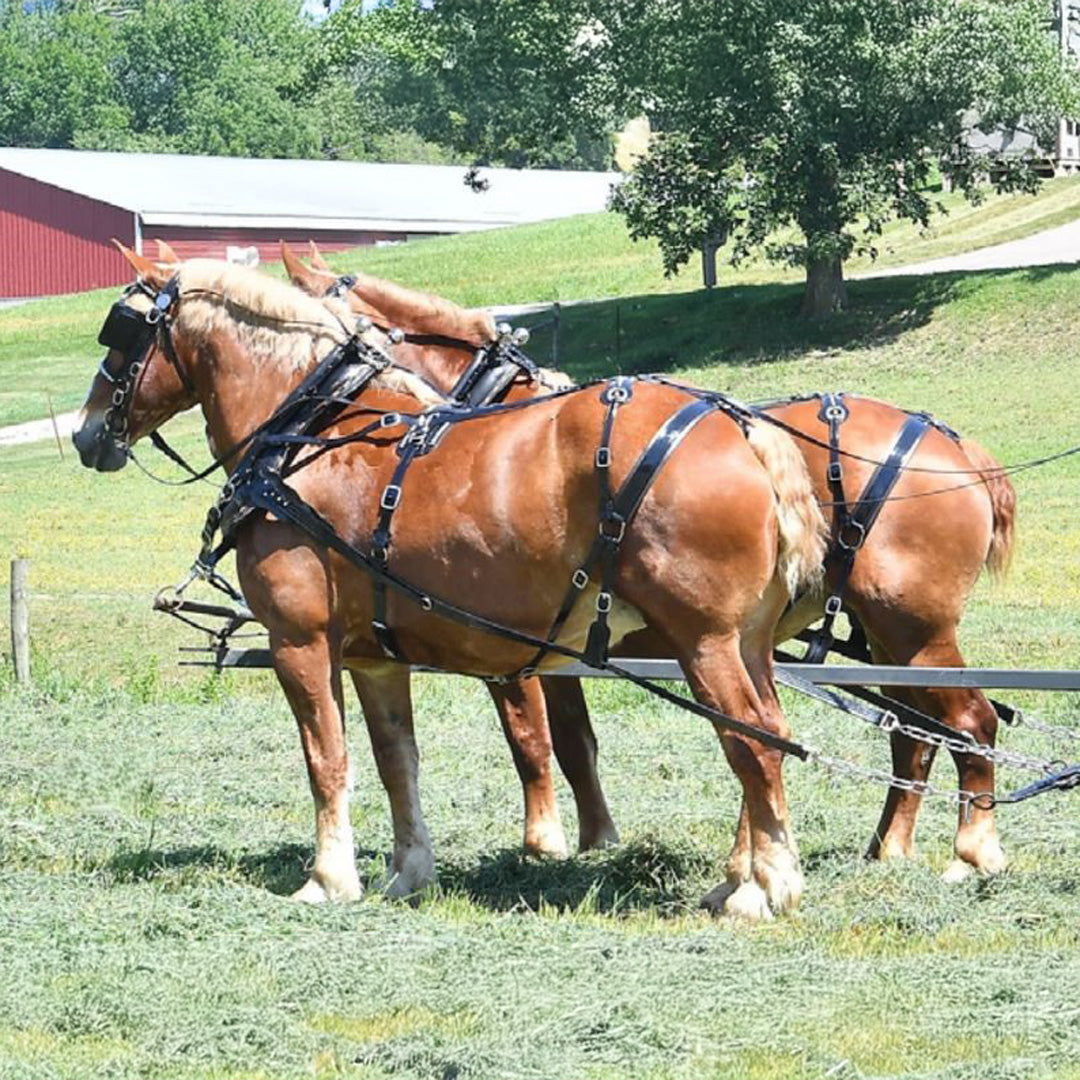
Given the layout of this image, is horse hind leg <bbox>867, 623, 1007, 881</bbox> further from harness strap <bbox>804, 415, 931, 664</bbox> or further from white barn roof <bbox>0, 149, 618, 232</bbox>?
white barn roof <bbox>0, 149, 618, 232</bbox>

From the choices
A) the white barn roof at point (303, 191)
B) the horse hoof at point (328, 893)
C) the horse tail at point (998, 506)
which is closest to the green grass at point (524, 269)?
the white barn roof at point (303, 191)

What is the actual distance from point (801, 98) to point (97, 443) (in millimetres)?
26086

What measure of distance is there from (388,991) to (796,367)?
28116 mm

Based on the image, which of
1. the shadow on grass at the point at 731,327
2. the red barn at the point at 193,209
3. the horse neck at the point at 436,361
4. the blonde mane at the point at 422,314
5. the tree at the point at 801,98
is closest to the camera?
the blonde mane at the point at 422,314

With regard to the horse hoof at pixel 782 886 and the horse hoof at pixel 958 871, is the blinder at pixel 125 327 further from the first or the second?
the horse hoof at pixel 958 871

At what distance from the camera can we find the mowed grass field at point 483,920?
20.5 feet

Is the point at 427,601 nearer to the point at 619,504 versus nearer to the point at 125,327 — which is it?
the point at 619,504

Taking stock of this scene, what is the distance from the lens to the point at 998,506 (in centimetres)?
935

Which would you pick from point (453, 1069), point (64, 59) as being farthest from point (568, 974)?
point (64, 59)

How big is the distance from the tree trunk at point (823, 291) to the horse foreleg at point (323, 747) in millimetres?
29591

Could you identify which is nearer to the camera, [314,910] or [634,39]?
[314,910]

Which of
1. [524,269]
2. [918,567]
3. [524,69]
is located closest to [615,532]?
[918,567]

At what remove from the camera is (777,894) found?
7.96 m

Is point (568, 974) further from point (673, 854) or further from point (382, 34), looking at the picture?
point (382, 34)
